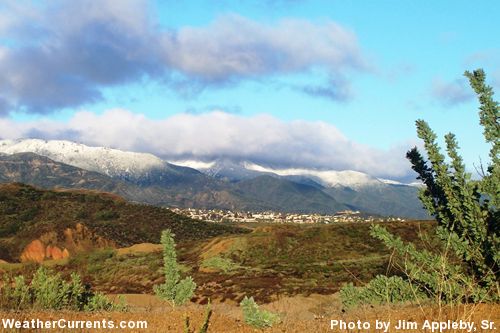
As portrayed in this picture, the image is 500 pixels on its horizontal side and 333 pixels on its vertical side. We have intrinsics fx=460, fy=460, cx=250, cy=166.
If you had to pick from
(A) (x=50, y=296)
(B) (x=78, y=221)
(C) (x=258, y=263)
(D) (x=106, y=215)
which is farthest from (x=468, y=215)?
(D) (x=106, y=215)

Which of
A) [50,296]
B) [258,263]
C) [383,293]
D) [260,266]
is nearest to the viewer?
[383,293]

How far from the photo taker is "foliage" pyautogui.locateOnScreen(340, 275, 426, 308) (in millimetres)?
11469

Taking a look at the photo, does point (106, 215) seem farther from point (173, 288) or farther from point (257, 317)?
point (257, 317)

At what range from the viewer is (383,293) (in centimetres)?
1144

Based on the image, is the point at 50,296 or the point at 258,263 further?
the point at 258,263

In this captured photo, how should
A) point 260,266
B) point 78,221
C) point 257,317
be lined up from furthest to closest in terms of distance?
point 78,221 → point 260,266 → point 257,317

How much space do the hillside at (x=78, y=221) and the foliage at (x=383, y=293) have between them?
77977 millimetres

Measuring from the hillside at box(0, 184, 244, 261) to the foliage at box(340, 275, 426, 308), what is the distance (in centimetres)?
7798

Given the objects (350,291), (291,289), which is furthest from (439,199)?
(291,289)

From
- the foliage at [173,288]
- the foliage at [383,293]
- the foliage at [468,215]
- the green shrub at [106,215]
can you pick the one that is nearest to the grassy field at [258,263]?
the foliage at [173,288]

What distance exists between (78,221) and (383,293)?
297ft

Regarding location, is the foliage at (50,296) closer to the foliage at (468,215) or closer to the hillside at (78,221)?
the foliage at (468,215)

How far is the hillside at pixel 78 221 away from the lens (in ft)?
276

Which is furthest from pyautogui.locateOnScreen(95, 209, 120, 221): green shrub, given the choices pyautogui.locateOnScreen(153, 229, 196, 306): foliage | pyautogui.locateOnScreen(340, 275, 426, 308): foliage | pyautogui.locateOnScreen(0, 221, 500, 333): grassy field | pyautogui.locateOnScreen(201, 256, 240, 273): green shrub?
pyautogui.locateOnScreen(340, 275, 426, 308): foliage
